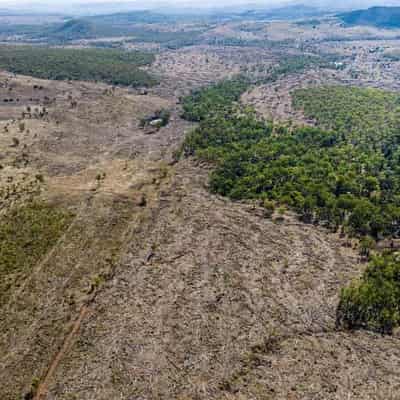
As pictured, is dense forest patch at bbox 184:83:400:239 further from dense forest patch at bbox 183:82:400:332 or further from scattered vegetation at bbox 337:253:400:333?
scattered vegetation at bbox 337:253:400:333

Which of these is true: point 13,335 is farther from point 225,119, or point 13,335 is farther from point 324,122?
point 324,122

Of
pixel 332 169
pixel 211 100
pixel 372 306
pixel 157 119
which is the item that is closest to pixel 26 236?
pixel 372 306

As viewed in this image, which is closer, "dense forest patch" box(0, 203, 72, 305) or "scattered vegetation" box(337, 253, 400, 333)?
"scattered vegetation" box(337, 253, 400, 333)

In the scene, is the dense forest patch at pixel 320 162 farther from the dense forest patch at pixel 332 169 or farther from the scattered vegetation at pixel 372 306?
the scattered vegetation at pixel 372 306

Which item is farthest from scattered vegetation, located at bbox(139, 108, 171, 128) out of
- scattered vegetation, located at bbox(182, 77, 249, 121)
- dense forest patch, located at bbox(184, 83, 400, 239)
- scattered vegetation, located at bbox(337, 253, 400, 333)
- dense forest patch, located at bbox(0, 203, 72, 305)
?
scattered vegetation, located at bbox(337, 253, 400, 333)

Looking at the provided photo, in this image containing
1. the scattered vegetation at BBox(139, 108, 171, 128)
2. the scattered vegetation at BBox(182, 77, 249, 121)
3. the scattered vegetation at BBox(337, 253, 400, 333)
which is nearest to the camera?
the scattered vegetation at BBox(337, 253, 400, 333)

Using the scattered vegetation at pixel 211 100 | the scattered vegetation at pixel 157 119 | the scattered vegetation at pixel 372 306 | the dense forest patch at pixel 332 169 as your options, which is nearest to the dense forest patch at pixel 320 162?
the dense forest patch at pixel 332 169

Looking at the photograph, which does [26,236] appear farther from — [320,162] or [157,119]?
[157,119]

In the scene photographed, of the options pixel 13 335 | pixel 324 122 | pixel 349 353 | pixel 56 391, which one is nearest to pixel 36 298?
pixel 13 335
